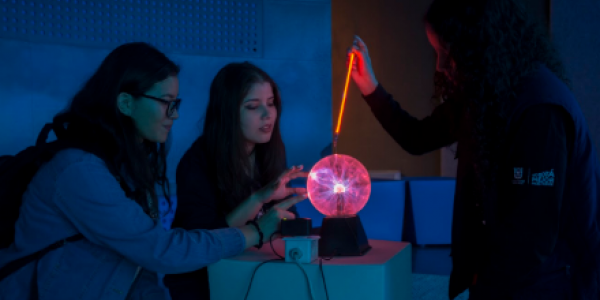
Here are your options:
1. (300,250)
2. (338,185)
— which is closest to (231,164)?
(338,185)

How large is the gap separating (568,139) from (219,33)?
3025 mm

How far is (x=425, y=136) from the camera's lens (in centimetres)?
201

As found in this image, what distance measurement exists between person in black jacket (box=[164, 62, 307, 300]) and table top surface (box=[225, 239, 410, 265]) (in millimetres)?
210

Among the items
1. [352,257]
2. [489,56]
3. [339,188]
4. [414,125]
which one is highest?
[489,56]

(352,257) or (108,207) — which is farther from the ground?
(108,207)

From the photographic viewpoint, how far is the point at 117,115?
61.6 inches

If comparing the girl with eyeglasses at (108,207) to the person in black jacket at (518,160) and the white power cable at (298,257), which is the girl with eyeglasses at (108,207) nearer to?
the white power cable at (298,257)

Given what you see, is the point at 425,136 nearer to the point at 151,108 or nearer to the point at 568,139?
the point at 568,139

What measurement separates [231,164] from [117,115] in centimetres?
56

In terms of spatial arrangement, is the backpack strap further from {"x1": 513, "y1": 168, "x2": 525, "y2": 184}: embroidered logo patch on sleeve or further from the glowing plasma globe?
{"x1": 513, "y1": 168, "x2": 525, "y2": 184}: embroidered logo patch on sleeve

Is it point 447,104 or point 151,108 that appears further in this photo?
point 447,104

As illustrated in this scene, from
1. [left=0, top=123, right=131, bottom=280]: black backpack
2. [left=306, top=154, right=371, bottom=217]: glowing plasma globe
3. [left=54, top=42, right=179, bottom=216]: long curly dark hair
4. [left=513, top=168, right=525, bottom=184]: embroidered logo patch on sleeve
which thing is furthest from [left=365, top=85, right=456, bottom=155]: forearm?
[left=0, top=123, right=131, bottom=280]: black backpack

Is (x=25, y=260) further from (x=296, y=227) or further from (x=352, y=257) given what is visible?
(x=352, y=257)

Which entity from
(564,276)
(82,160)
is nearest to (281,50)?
(82,160)
